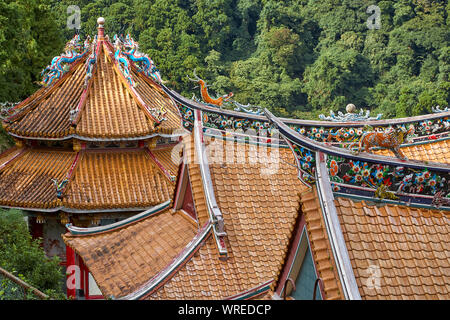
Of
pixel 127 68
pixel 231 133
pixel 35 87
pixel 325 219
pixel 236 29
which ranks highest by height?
pixel 236 29

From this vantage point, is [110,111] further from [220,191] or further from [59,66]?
[220,191]

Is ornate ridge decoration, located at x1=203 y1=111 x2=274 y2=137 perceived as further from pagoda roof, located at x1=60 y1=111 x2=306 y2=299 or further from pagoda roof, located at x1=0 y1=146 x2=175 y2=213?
pagoda roof, located at x1=0 y1=146 x2=175 y2=213

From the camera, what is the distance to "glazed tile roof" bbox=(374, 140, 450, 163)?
37.1ft

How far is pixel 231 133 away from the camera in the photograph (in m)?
10.4

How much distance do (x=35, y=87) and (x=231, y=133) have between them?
1458cm

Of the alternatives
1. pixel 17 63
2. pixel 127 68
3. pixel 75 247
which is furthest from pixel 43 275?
pixel 17 63

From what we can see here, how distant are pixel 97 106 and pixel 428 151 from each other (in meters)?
7.50

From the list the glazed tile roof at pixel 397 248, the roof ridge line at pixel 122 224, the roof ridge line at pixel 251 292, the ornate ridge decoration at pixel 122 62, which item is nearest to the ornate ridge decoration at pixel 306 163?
the glazed tile roof at pixel 397 248

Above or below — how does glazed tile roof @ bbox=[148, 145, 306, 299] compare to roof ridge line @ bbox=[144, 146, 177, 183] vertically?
below

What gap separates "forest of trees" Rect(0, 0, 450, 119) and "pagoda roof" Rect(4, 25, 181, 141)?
35.1m

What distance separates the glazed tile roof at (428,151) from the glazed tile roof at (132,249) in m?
3.88

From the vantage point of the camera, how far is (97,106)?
15.3 metres

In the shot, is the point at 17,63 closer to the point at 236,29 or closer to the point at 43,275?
the point at 43,275

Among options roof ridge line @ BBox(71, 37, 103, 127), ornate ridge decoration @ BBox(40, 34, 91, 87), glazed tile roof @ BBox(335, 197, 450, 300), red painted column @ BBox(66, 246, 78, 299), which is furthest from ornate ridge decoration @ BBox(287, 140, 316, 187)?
ornate ridge decoration @ BBox(40, 34, 91, 87)
